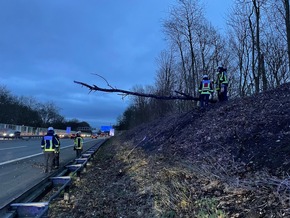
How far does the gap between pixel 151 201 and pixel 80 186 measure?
5212 millimetres

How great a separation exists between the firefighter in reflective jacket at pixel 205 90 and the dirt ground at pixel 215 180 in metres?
6.05

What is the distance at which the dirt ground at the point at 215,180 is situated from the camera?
5.49 metres

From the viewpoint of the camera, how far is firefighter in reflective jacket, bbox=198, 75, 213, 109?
17.9 metres

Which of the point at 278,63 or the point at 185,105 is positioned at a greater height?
the point at 278,63

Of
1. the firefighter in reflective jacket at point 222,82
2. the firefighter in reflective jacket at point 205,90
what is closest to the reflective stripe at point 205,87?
the firefighter in reflective jacket at point 205,90

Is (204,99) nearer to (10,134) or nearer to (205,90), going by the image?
(205,90)

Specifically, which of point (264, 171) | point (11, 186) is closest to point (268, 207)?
point (264, 171)

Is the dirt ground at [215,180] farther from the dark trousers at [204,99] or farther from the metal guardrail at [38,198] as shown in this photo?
the dark trousers at [204,99]

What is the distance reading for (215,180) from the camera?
22.0ft

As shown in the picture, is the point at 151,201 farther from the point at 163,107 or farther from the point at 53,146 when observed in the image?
the point at 163,107

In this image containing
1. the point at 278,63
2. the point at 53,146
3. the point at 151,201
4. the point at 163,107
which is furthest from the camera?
Answer: the point at 163,107

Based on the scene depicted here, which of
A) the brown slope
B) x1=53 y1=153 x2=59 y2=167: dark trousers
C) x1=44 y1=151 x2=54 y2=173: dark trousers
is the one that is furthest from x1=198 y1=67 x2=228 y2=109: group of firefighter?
x1=44 y1=151 x2=54 y2=173: dark trousers

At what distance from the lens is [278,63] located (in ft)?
100

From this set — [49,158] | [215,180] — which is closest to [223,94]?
[49,158]
